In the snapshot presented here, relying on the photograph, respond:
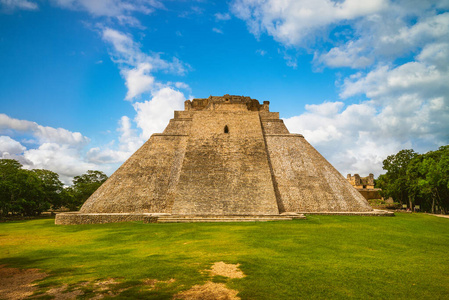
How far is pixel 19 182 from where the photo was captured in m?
24.7

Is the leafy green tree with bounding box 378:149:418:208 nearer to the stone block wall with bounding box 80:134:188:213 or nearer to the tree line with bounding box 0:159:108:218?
the stone block wall with bounding box 80:134:188:213

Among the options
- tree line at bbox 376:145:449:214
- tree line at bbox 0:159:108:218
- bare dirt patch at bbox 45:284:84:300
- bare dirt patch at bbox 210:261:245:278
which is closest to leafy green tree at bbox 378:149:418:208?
tree line at bbox 376:145:449:214

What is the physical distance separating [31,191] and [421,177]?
1558 inches

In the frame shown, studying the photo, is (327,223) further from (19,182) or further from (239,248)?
(19,182)

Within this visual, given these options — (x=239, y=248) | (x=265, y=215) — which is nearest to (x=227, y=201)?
(x=265, y=215)

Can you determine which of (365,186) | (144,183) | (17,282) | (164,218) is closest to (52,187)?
(144,183)

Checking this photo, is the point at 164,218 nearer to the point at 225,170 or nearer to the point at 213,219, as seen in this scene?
the point at 213,219

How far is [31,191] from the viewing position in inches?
1000

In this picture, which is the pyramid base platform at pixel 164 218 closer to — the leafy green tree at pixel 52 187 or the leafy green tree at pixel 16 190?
the leafy green tree at pixel 16 190

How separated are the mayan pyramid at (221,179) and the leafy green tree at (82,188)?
2072 centimetres

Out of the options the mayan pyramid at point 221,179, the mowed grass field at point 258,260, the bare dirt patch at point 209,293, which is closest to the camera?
the bare dirt patch at point 209,293

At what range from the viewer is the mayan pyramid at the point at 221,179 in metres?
15.5

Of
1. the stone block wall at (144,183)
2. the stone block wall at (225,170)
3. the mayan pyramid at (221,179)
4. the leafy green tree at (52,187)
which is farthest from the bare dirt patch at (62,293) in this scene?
the leafy green tree at (52,187)

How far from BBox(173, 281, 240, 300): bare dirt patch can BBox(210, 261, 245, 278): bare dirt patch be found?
0.63 metres
